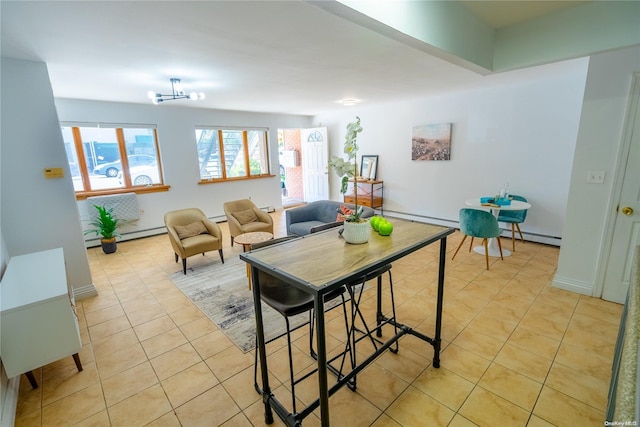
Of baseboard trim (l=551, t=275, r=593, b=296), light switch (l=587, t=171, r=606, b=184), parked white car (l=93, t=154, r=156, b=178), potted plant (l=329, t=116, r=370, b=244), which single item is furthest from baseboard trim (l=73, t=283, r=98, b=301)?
light switch (l=587, t=171, r=606, b=184)

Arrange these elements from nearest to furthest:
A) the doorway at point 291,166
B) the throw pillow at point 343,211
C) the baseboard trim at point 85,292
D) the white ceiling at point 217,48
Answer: the white ceiling at point 217,48 < the baseboard trim at point 85,292 < the throw pillow at point 343,211 < the doorway at point 291,166

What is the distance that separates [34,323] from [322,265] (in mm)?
1914

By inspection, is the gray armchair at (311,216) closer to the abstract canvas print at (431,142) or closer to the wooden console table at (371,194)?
the wooden console table at (371,194)

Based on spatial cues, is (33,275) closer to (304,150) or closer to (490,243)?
(490,243)

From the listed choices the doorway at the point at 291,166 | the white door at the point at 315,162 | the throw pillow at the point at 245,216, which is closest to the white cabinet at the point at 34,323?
the throw pillow at the point at 245,216

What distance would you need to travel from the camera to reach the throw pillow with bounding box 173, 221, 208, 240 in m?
4.01

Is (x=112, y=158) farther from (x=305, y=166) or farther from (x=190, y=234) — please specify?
(x=305, y=166)

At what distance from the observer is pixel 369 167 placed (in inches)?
257

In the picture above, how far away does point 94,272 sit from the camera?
392cm

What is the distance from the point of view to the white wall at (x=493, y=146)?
158 inches

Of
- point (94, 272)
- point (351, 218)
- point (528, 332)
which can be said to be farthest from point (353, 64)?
point (94, 272)

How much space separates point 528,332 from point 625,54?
2491mm

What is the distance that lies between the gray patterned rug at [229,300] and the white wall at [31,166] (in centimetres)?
134

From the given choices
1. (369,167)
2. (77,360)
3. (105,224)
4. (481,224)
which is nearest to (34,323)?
(77,360)
